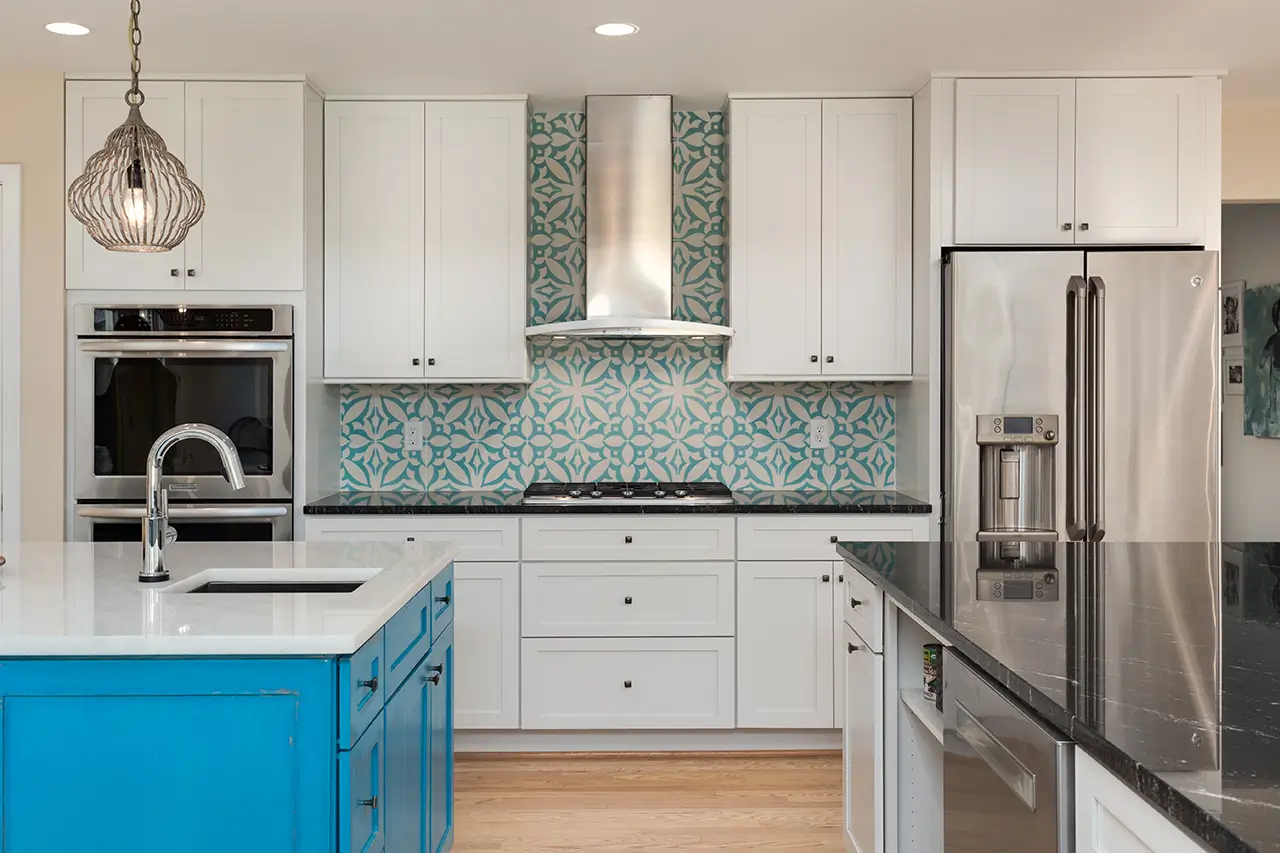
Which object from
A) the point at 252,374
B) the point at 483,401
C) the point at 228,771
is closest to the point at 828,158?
the point at 483,401

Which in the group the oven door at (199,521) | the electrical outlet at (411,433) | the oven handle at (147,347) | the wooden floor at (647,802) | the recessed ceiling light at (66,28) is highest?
the recessed ceiling light at (66,28)

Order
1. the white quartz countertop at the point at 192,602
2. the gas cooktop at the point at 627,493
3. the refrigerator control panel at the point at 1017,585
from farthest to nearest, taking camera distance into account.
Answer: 1. the gas cooktop at the point at 627,493
2. the refrigerator control panel at the point at 1017,585
3. the white quartz countertop at the point at 192,602

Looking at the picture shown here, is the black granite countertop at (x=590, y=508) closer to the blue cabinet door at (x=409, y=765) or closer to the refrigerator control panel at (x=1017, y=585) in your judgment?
the blue cabinet door at (x=409, y=765)

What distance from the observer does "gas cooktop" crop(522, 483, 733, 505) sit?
149 inches

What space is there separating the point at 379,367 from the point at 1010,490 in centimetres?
238

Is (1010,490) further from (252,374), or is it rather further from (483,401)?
(252,374)

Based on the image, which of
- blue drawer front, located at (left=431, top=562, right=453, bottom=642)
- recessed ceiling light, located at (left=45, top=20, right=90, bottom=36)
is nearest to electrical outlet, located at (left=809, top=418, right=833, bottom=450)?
blue drawer front, located at (left=431, top=562, right=453, bottom=642)

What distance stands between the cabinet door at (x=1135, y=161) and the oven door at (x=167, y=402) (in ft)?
9.77

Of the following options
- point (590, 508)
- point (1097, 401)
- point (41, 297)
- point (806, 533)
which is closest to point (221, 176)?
point (41, 297)

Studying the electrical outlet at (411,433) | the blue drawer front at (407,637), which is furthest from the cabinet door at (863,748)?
the electrical outlet at (411,433)

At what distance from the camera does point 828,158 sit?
3922mm

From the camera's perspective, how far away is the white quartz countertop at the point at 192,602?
1673 millimetres

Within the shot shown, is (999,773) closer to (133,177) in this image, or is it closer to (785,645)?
(133,177)

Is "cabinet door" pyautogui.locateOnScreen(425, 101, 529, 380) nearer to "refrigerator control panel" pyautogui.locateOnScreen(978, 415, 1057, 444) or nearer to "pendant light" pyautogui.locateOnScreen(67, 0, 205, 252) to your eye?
"pendant light" pyautogui.locateOnScreen(67, 0, 205, 252)
